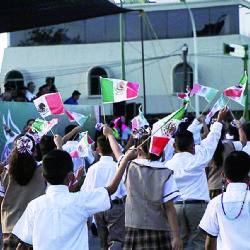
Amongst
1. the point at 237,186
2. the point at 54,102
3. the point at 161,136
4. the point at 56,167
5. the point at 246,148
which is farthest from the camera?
the point at 246,148

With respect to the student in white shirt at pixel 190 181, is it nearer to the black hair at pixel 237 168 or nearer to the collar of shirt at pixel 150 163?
the collar of shirt at pixel 150 163

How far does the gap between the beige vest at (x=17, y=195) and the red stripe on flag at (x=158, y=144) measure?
1.20 meters

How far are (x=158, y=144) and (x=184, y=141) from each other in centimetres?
155

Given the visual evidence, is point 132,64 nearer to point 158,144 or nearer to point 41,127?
point 41,127

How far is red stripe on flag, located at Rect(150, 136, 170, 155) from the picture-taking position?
444 cm

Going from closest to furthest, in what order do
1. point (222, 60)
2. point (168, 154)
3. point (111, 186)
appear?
1. point (111, 186)
2. point (168, 154)
3. point (222, 60)

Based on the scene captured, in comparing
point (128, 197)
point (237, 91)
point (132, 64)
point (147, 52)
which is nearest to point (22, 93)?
point (237, 91)

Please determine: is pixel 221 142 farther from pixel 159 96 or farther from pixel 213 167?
pixel 159 96

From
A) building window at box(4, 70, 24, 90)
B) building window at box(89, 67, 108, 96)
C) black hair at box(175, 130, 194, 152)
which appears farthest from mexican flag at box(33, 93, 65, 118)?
building window at box(4, 70, 24, 90)

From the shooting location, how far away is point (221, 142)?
7.52 m

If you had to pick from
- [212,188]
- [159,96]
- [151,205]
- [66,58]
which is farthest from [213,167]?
[66,58]

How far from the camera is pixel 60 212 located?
3543 millimetres

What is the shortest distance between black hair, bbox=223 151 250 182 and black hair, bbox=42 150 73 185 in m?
1.18

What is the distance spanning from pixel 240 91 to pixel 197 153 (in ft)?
6.41
